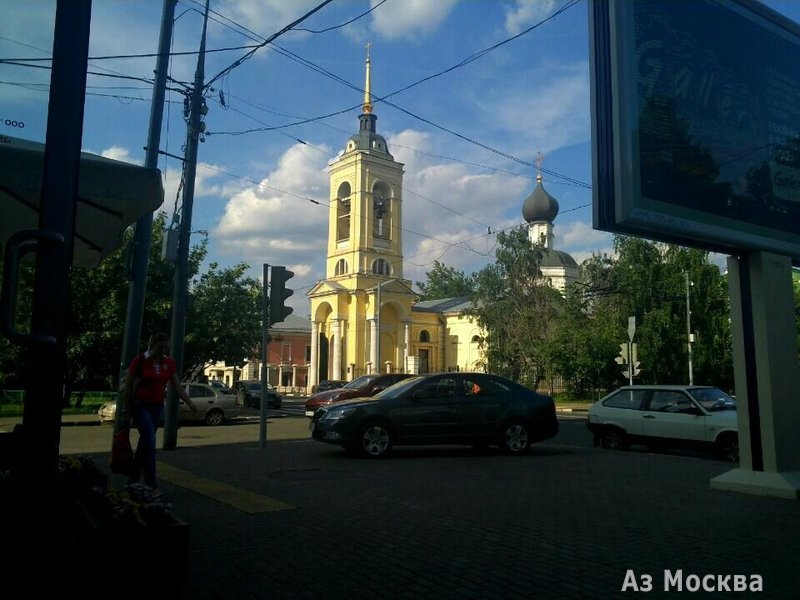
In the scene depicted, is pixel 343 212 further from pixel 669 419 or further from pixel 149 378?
pixel 149 378

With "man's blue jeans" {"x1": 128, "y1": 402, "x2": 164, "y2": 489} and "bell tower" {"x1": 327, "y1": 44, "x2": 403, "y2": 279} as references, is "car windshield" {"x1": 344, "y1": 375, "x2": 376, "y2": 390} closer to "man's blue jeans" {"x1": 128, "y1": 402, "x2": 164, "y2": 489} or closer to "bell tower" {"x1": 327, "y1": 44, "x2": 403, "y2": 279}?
"man's blue jeans" {"x1": 128, "y1": 402, "x2": 164, "y2": 489}

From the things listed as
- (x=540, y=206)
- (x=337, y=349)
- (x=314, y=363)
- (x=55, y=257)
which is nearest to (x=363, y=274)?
(x=337, y=349)

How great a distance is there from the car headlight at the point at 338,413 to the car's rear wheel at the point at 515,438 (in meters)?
2.98

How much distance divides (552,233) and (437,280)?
33.3 meters

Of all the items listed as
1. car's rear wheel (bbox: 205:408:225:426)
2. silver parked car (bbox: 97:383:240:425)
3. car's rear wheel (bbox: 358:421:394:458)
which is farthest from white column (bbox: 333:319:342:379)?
car's rear wheel (bbox: 358:421:394:458)

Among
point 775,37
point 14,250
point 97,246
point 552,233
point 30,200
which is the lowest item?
point 14,250

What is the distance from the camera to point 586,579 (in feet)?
15.0

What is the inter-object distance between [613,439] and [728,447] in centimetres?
238

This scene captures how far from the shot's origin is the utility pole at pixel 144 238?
37.1 feet

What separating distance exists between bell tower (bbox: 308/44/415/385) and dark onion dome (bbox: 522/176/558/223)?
16244 millimetres

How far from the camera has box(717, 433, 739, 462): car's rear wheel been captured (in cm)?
1247

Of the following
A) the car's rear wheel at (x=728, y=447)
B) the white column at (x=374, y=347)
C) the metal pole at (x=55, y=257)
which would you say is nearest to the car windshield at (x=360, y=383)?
the car's rear wheel at (x=728, y=447)

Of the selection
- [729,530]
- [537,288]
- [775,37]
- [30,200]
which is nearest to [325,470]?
[729,530]

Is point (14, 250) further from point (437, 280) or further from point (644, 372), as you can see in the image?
point (437, 280)
